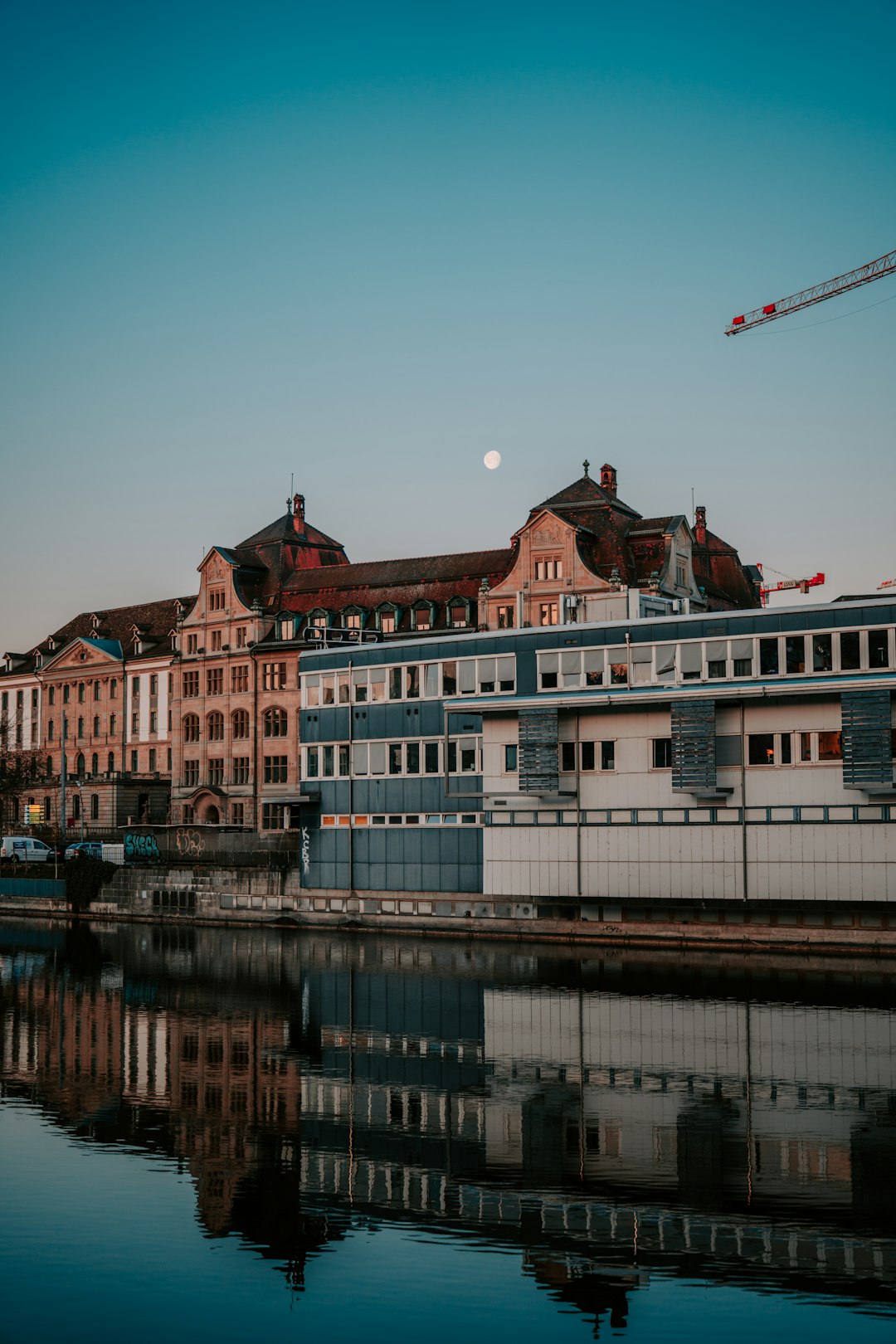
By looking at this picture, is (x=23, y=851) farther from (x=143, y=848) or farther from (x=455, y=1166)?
(x=455, y=1166)

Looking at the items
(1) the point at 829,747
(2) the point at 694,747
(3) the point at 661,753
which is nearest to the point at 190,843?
(3) the point at 661,753

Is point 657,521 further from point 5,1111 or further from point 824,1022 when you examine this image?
point 5,1111

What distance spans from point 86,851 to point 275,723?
1861cm

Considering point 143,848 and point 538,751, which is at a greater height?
point 538,751

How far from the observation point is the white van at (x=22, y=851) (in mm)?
101938

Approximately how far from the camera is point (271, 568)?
380 ft

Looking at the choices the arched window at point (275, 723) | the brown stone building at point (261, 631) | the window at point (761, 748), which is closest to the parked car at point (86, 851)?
the brown stone building at point (261, 631)

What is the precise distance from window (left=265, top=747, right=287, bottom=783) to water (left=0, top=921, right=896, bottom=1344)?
5821 centimetres

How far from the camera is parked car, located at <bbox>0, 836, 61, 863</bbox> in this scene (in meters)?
102

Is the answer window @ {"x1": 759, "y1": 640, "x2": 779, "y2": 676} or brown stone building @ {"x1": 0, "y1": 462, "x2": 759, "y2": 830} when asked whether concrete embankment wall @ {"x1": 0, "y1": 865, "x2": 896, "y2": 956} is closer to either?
brown stone building @ {"x1": 0, "y1": 462, "x2": 759, "y2": 830}

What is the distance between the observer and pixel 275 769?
4250 inches

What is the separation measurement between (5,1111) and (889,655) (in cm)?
3939

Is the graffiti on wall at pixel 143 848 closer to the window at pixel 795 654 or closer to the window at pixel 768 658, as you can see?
the window at pixel 768 658

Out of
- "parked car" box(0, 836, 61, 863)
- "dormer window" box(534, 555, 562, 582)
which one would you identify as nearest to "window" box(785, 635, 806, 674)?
"dormer window" box(534, 555, 562, 582)
